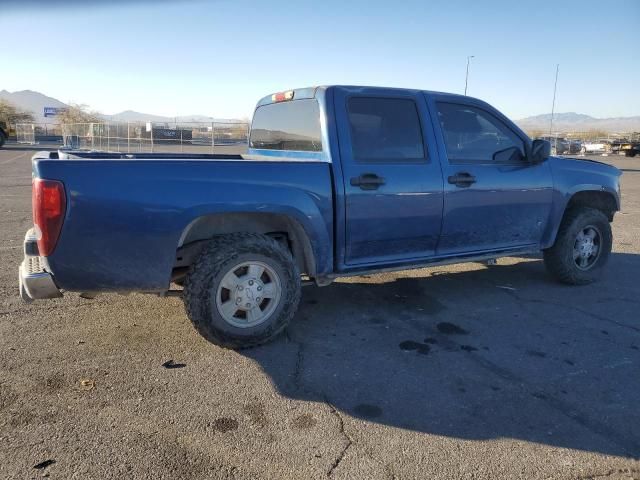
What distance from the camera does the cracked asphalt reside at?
8.61ft

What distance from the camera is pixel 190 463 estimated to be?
259cm

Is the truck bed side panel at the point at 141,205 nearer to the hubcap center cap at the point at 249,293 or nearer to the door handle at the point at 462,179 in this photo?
the hubcap center cap at the point at 249,293

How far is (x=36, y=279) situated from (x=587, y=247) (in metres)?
5.39

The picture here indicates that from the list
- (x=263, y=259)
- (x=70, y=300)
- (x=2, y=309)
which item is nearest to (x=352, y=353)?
(x=263, y=259)

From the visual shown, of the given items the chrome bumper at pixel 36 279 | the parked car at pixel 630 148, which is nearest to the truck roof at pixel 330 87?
the chrome bumper at pixel 36 279

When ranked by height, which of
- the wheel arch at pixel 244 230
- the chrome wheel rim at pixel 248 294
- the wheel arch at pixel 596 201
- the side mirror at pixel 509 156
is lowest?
the chrome wheel rim at pixel 248 294

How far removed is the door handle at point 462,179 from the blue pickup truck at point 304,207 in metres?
0.01

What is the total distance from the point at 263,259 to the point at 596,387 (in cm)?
240

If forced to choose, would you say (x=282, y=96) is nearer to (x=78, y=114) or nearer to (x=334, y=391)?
(x=334, y=391)

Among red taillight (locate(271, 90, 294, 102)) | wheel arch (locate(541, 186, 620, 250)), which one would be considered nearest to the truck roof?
red taillight (locate(271, 90, 294, 102))

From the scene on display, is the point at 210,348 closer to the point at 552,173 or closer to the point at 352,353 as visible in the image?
the point at 352,353

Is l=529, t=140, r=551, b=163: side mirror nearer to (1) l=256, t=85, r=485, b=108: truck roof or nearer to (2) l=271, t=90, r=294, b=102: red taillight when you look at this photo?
(1) l=256, t=85, r=485, b=108: truck roof

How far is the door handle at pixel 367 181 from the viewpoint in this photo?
4.18 meters

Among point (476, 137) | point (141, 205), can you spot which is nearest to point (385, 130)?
point (476, 137)
